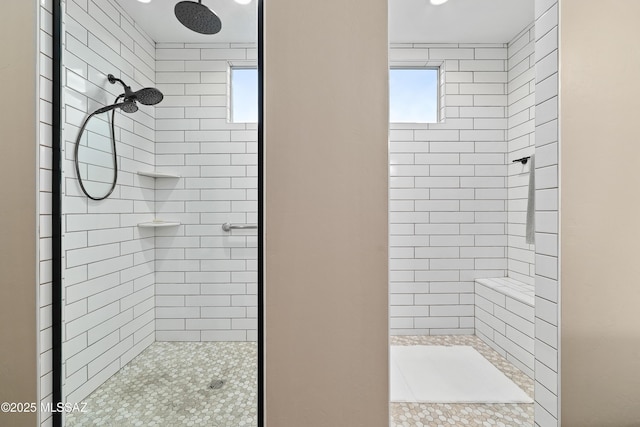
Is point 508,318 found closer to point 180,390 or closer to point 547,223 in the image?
point 547,223

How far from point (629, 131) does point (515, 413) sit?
54.7 inches

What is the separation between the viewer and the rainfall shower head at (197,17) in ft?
3.25

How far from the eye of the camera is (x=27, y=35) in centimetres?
93

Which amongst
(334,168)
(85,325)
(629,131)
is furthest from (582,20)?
(85,325)

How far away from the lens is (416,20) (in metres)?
2.00

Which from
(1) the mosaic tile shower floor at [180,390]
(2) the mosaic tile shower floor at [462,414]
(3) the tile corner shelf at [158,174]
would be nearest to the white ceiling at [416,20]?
(3) the tile corner shelf at [158,174]

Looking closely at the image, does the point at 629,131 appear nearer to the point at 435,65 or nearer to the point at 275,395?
the point at 275,395

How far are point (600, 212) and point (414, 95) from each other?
5.93 ft

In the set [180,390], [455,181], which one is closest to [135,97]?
[180,390]

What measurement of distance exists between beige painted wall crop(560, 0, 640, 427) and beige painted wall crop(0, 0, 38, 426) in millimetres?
1833

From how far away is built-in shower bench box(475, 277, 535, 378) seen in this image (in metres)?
1.72

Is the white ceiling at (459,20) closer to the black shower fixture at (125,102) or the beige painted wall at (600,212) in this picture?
the beige painted wall at (600,212)

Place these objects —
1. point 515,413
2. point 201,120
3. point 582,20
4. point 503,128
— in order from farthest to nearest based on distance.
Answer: point 503,128
point 515,413
point 201,120
point 582,20

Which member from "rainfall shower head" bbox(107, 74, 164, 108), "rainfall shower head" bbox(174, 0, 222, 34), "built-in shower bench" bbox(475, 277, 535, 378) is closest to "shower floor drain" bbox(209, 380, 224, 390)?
"rainfall shower head" bbox(107, 74, 164, 108)
